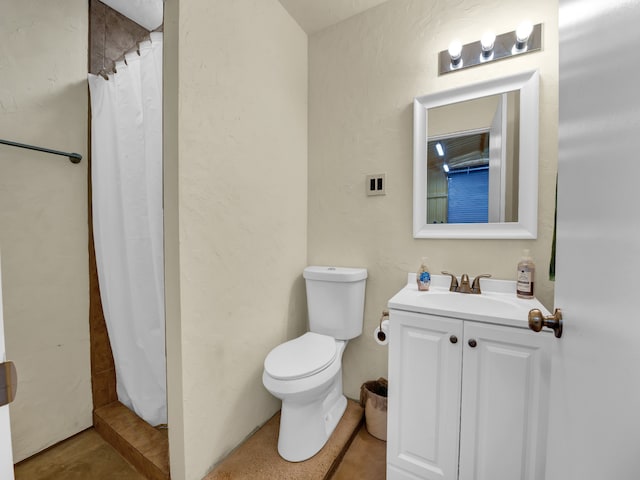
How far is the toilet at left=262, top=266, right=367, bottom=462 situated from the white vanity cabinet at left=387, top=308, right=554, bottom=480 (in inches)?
13.4

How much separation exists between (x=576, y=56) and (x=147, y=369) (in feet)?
6.48

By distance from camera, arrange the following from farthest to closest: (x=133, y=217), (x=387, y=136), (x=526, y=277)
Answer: (x=387, y=136) → (x=133, y=217) → (x=526, y=277)

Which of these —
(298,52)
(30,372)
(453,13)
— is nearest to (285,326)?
(30,372)

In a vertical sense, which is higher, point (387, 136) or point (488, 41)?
point (488, 41)

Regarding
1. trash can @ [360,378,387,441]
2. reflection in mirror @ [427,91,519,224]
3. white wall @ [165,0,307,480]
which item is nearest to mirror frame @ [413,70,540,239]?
reflection in mirror @ [427,91,519,224]

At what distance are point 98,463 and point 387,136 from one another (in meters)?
2.30

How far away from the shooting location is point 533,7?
1.26 meters

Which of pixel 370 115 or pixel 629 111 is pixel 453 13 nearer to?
pixel 370 115

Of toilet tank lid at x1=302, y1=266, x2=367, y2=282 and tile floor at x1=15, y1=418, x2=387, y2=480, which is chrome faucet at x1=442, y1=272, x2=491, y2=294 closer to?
toilet tank lid at x1=302, y1=266, x2=367, y2=282

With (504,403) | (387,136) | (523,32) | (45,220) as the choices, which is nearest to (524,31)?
(523,32)

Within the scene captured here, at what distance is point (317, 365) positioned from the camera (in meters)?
1.25

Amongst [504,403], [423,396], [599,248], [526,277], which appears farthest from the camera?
[526,277]

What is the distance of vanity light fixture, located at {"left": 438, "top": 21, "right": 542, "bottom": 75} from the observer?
125 centimetres

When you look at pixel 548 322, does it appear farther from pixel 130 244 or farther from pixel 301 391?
pixel 130 244
